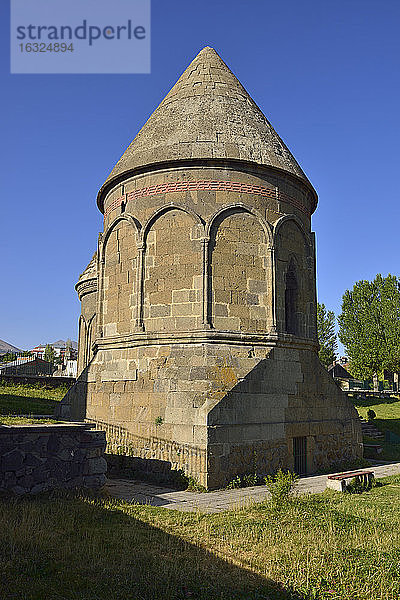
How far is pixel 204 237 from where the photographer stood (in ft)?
44.6

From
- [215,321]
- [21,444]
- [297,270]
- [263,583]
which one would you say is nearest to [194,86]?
[297,270]

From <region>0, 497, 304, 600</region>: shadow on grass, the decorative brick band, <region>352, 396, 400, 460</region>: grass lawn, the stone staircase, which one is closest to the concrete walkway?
<region>0, 497, 304, 600</region>: shadow on grass

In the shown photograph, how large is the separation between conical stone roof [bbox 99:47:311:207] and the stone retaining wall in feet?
25.1

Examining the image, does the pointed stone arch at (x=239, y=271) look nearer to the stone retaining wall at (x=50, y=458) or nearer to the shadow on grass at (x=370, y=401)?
the stone retaining wall at (x=50, y=458)

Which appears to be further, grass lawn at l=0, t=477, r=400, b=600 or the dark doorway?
the dark doorway

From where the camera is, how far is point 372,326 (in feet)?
144

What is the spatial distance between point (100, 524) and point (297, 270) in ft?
31.1

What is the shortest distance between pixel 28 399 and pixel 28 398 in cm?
34

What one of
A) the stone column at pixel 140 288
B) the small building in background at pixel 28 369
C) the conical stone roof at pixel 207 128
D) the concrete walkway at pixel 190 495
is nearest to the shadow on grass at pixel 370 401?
the conical stone roof at pixel 207 128

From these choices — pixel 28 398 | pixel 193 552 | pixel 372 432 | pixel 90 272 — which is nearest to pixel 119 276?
pixel 90 272

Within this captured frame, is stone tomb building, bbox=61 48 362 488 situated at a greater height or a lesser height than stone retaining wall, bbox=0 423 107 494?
greater

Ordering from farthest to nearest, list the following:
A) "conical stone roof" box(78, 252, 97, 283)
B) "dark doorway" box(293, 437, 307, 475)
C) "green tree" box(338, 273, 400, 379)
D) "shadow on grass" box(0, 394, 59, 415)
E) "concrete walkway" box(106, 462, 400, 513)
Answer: "green tree" box(338, 273, 400, 379)
"conical stone roof" box(78, 252, 97, 283)
"shadow on grass" box(0, 394, 59, 415)
"dark doorway" box(293, 437, 307, 475)
"concrete walkway" box(106, 462, 400, 513)

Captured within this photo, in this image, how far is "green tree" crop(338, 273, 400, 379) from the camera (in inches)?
1683

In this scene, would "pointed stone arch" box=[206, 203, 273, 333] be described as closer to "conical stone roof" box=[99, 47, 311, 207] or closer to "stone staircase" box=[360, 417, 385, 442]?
"conical stone roof" box=[99, 47, 311, 207]
